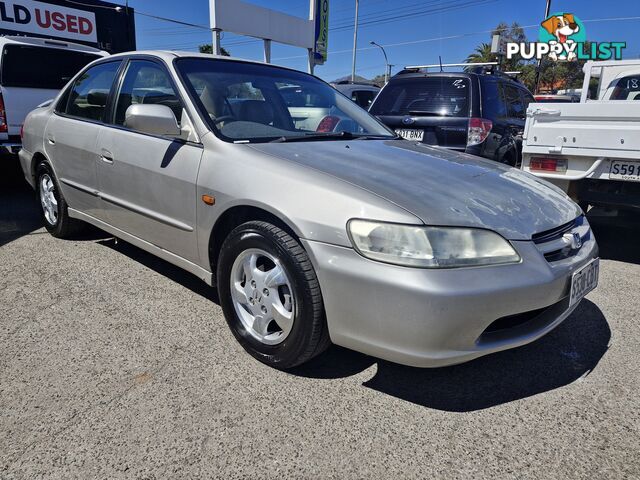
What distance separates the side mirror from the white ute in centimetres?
302

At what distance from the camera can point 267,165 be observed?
2371 millimetres

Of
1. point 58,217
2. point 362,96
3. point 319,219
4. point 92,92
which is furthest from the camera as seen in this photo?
point 362,96

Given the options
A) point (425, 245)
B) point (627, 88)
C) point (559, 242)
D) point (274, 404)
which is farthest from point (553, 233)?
point (627, 88)

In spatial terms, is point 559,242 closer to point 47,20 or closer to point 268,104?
point 268,104

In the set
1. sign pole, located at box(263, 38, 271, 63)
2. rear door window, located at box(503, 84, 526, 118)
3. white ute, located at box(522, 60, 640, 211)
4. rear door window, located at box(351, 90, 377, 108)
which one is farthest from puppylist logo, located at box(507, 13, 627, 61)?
white ute, located at box(522, 60, 640, 211)

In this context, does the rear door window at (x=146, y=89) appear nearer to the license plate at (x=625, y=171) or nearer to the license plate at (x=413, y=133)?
the license plate at (x=413, y=133)

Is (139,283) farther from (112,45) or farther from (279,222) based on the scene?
(112,45)

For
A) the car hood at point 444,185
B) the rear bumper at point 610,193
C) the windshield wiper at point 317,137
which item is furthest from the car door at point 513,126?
the windshield wiper at point 317,137

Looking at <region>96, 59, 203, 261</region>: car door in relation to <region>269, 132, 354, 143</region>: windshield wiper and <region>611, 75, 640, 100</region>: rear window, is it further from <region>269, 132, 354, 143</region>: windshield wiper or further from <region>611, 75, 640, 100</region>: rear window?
<region>611, 75, 640, 100</region>: rear window

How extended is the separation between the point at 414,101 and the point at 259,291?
4154 mm

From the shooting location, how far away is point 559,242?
2303 mm

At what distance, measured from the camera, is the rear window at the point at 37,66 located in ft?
20.6

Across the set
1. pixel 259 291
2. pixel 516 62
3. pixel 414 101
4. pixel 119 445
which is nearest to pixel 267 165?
pixel 259 291

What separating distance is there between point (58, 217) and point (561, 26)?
2792 cm
